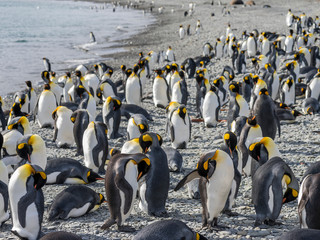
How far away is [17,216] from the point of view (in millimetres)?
4914

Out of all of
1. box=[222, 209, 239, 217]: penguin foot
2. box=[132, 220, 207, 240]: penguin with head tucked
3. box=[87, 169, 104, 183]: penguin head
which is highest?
box=[132, 220, 207, 240]: penguin with head tucked

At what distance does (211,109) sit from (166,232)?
20.0ft

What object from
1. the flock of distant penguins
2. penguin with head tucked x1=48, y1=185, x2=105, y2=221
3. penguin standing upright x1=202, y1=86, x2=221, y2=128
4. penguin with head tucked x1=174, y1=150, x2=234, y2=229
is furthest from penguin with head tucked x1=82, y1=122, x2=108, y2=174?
penguin standing upright x1=202, y1=86, x2=221, y2=128

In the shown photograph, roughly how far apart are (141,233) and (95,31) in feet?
111

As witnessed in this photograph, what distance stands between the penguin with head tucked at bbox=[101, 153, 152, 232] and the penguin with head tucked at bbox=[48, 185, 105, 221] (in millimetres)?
585

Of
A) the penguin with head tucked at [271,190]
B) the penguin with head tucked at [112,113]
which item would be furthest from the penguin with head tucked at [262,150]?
the penguin with head tucked at [112,113]

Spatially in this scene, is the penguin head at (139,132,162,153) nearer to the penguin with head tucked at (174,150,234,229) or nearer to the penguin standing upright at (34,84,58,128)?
the penguin with head tucked at (174,150,234,229)

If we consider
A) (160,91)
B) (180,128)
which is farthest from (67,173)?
(160,91)

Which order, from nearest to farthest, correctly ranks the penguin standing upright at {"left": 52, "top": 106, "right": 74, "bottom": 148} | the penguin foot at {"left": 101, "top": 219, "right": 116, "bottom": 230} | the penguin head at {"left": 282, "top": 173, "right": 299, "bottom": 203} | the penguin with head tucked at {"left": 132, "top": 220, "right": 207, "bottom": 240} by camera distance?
the penguin with head tucked at {"left": 132, "top": 220, "right": 207, "bottom": 240} < the penguin head at {"left": 282, "top": 173, "right": 299, "bottom": 203} < the penguin foot at {"left": 101, "top": 219, "right": 116, "bottom": 230} < the penguin standing upright at {"left": 52, "top": 106, "right": 74, "bottom": 148}

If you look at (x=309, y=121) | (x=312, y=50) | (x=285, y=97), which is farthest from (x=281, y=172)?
(x=312, y=50)

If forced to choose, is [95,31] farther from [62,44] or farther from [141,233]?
[141,233]

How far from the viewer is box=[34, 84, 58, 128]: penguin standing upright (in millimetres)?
10320

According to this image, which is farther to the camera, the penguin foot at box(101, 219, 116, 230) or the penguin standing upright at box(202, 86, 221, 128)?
the penguin standing upright at box(202, 86, 221, 128)

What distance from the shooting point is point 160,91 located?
1216 cm
